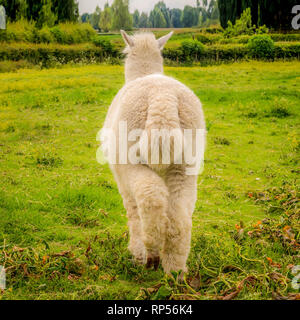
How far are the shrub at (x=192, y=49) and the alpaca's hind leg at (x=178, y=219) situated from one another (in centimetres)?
1024

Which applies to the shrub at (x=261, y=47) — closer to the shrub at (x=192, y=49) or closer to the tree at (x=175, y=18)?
the shrub at (x=192, y=49)

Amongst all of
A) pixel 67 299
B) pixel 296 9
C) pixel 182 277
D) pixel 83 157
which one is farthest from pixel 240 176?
pixel 296 9

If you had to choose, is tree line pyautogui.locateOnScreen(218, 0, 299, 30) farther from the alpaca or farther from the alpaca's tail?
the alpaca's tail

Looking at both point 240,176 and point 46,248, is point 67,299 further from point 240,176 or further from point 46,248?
point 240,176

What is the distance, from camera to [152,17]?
800 cm

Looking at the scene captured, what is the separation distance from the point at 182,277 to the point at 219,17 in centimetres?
1164

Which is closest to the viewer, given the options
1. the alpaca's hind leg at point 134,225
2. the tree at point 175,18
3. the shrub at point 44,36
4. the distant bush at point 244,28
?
the alpaca's hind leg at point 134,225

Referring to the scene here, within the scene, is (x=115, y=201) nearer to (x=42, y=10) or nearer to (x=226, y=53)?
(x=226, y=53)

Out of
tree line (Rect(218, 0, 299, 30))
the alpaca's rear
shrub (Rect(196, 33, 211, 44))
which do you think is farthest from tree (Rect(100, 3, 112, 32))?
the alpaca's rear

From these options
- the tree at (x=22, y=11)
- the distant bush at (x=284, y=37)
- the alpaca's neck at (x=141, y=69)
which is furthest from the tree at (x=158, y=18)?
the alpaca's neck at (x=141, y=69)

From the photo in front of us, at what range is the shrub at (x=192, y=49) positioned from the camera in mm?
11992

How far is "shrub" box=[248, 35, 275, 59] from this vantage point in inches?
414

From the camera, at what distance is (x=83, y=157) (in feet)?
20.3

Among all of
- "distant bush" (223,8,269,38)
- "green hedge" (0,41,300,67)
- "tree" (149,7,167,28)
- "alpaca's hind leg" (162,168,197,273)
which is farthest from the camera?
"green hedge" (0,41,300,67)
